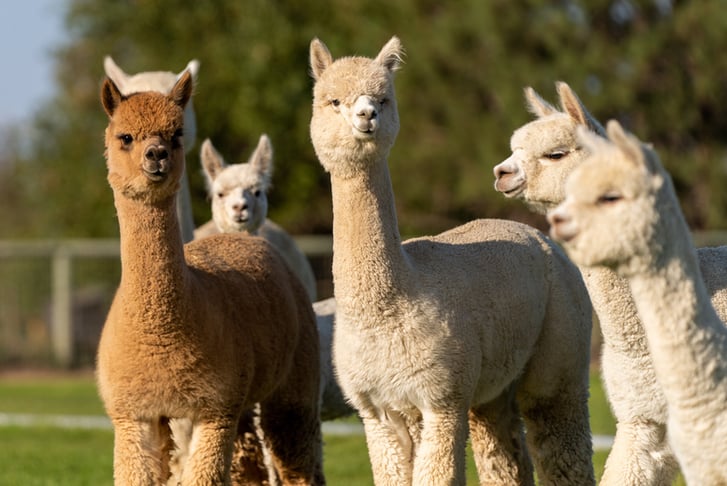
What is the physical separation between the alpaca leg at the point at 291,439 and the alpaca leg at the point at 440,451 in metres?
1.51

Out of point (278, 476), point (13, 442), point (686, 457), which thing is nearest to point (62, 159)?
point (13, 442)

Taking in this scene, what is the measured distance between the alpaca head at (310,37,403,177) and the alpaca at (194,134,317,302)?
3134 millimetres

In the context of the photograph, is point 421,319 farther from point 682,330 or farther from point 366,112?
point 682,330

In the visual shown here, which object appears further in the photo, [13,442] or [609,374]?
[13,442]

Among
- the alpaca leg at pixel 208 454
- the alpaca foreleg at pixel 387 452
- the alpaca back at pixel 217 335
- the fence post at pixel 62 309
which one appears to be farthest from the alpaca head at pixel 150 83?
the fence post at pixel 62 309

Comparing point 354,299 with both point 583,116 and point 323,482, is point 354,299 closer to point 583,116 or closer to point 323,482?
point 583,116

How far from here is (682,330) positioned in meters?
4.96

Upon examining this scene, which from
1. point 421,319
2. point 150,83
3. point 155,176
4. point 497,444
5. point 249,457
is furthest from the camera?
point 150,83

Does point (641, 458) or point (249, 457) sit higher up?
point (249, 457)

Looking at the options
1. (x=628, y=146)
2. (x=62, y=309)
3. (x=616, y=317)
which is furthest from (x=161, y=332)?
(x=62, y=309)

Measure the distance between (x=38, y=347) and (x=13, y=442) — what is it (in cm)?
1231

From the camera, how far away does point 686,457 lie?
5031 millimetres

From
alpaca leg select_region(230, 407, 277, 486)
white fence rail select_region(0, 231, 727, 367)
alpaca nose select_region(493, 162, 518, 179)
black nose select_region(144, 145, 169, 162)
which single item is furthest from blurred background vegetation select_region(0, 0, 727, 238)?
black nose select_region(144, 145, 169, 162)

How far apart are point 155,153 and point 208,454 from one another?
1.44 m
